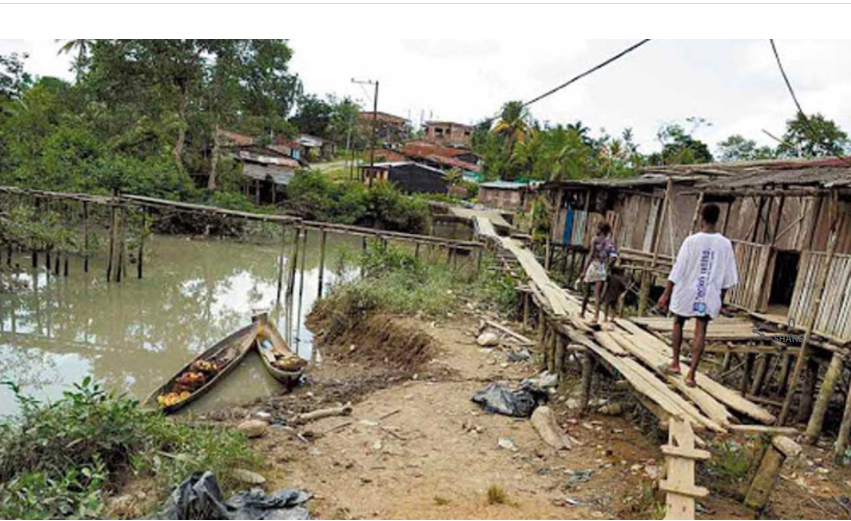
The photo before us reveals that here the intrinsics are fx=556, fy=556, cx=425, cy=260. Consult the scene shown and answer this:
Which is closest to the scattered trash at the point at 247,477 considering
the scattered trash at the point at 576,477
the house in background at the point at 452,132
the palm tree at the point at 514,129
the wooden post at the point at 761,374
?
the scattered trash at the point at 576,477

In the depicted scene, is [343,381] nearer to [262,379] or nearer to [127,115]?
[262,379]

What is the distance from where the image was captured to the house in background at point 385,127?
5303 centimetres

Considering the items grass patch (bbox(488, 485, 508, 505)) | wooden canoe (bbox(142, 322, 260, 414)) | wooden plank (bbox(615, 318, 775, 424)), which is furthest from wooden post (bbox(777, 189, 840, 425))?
wooden canoe (bbox(142, 322, 260, 414))

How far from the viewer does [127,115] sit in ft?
82.6

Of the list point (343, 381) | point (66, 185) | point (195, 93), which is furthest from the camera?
point (195, 93)

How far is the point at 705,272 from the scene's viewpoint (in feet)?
15.4

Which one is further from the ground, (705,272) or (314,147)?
(314,147)

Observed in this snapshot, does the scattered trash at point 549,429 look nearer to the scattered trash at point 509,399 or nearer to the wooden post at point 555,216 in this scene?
the scattered trash at point 509,399

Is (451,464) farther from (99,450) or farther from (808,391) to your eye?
(808,391)

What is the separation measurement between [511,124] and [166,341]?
101 feet

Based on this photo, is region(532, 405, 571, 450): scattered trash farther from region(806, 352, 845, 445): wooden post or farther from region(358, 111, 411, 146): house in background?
region(358, 111, 411, 146): house in background

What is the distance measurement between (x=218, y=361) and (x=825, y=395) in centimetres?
834

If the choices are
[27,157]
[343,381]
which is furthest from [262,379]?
[27,157]

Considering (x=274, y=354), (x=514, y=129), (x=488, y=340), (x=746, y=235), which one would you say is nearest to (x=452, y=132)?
(x=514, y=129)
